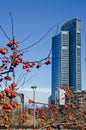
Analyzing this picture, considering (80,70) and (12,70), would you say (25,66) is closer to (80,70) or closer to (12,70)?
(12,70)

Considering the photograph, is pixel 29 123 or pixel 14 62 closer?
pixel 14 62

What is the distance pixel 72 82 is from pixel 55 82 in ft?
32.0

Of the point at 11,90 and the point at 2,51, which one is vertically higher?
the point at 2,51

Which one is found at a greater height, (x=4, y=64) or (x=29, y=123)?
(x=4, y=64)

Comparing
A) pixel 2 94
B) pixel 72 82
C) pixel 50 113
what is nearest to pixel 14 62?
pixel 2 94

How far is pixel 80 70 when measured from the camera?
565 feet

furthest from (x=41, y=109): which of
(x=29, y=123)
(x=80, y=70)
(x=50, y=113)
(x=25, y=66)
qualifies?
(x=80, y=70)

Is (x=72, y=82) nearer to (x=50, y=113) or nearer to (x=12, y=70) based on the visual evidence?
(x=50, y=113)

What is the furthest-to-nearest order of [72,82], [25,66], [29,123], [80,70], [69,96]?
[80,70]
[72,82]
[29,123]
[69,96]
[25,66]

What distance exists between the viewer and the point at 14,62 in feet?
18.7

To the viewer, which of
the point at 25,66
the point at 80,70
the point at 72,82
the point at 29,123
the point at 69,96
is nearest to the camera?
the point at 25,66

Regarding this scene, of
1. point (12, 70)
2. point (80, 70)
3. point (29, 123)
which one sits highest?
point (80, 70)

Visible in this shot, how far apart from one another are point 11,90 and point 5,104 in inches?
11.4

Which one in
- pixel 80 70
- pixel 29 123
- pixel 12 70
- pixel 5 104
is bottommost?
pixel 29 123
